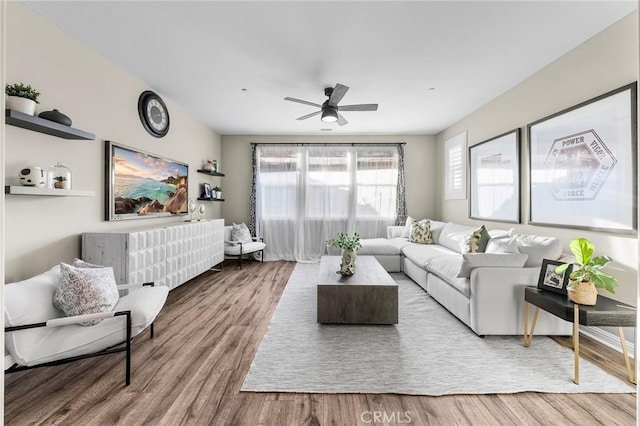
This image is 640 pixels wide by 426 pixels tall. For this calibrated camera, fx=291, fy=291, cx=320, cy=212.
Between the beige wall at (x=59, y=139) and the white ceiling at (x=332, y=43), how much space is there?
172 millimetres

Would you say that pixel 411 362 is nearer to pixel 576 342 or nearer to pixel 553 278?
pixel 576 342

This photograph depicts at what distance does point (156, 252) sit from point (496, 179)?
4482mm

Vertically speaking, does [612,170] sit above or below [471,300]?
above

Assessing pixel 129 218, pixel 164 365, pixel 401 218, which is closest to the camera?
pixel 164 365

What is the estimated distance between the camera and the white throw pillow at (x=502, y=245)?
2.82 m

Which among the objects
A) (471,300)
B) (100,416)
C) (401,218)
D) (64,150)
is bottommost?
(100,416)

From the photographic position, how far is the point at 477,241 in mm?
3584

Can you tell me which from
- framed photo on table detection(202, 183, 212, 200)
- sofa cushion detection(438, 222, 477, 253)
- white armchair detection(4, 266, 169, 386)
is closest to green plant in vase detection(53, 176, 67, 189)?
white armchair detection(4, 266, 169, 386)

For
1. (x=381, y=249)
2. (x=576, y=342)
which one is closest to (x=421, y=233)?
(x=381, y=249)

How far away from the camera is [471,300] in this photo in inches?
104

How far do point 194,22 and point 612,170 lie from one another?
369cm

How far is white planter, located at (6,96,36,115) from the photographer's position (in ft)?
6.70

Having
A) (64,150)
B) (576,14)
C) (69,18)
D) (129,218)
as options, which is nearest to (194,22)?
(69,18)

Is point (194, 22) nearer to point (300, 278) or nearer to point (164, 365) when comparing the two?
point (164, 365)
